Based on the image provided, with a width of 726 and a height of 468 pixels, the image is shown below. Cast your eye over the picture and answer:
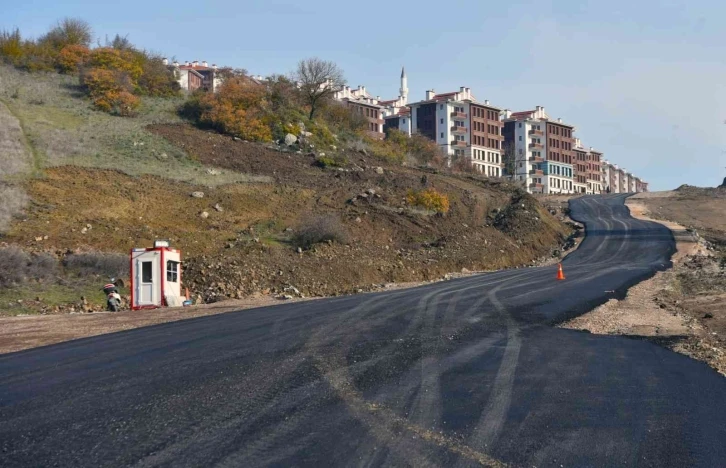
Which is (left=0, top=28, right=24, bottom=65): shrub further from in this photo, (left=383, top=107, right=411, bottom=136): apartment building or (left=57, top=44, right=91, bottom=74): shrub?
(left=383, top=107, right=411, bottom=136): apartment building

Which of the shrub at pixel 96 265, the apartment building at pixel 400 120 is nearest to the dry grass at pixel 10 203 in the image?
the shrub at pixel 96 265

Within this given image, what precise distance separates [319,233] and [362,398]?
28.6 m

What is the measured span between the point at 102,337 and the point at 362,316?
538 centimetres

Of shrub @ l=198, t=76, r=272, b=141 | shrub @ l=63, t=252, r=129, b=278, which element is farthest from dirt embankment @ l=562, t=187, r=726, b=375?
shrub @ l=198, t=76, r=272, b=141

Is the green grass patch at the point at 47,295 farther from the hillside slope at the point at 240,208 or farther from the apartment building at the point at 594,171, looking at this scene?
the apartment building at the point at 594,171

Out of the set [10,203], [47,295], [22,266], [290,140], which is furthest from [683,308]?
[290,140]

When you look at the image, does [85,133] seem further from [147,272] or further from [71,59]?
[147,272]

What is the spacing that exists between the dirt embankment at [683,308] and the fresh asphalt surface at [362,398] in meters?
0.90

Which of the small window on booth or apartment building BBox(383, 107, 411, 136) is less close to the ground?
apartment building BBox(383, 107, 411, 136)

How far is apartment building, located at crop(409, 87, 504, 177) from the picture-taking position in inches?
4862

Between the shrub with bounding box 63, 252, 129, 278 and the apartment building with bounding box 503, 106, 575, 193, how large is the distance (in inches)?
4288

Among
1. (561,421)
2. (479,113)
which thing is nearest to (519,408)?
(561,421)

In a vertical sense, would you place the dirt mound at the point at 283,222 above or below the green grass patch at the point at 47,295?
above

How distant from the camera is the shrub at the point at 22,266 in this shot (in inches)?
1072
